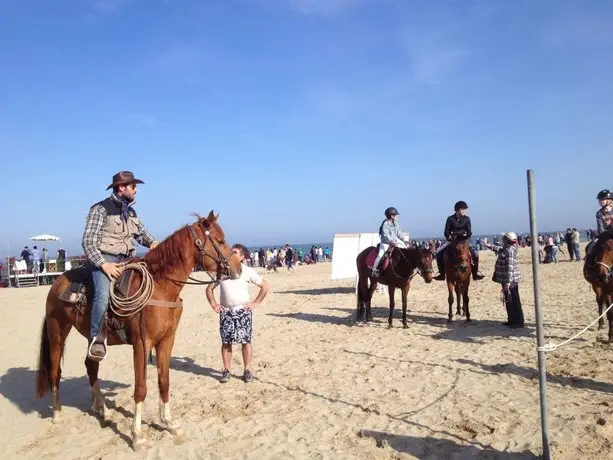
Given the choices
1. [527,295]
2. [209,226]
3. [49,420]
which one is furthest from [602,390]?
[527,295]

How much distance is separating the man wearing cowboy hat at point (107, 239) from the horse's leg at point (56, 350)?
0.85 metres

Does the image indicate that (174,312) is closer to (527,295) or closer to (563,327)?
(563,327)

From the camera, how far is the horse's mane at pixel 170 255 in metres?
5.18

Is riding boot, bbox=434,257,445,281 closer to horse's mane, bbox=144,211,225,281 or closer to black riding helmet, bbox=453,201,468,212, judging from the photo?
black riding helmet, bbox=453,201,468,212

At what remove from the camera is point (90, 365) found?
6.04 meters

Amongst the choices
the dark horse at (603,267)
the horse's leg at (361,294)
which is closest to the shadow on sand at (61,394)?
the horse's leg at (361,294)

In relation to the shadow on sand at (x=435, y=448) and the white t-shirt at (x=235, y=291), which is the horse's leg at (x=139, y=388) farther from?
the shadow on sand at (x=435, y=448)

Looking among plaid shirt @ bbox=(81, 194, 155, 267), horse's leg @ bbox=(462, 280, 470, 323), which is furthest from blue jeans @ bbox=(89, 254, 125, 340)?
horse's leg @ bbox=(462, 280, 470, 323)

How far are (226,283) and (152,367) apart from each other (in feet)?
9.11

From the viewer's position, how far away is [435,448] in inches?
171

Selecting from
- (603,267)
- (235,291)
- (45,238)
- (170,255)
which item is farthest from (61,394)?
(45,238)

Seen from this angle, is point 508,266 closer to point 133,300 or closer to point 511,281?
point 511,281

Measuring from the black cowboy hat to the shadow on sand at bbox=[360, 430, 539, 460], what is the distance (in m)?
3.79

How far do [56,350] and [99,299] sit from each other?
1.55m
